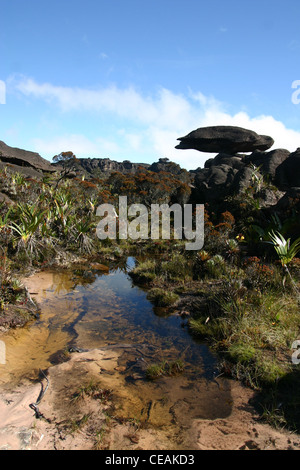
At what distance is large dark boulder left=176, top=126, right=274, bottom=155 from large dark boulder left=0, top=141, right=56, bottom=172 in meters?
13.3

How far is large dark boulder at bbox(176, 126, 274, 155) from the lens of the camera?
25.0 m

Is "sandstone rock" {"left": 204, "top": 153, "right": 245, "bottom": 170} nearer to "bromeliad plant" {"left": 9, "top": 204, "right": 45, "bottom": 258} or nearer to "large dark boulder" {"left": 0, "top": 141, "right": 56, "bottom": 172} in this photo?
A: "large dark boulder" {"left": 0, "top": 141, "right": 56, "bottom": 172}

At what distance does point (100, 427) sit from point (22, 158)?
25938 millimetres

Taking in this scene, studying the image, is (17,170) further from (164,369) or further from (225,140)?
(164,369)

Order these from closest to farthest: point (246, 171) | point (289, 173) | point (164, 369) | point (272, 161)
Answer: point (164, 369) < point (289, 173) < point (246, 171) < point (272, 161)

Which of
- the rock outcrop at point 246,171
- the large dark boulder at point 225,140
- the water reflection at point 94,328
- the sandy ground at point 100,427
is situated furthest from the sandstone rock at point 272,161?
the sandy ground at point 100,427

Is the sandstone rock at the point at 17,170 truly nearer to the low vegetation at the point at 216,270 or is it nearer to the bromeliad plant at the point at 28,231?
the low vegetation at the point at 216,270

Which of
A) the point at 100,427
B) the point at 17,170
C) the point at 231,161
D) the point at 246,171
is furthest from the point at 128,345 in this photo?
the point at 231,161

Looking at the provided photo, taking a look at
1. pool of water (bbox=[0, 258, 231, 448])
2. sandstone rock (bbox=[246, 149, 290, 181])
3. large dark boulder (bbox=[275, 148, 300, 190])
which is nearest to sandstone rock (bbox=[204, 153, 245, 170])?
sandstone rock (bbox=[246, 149, 290, 181])

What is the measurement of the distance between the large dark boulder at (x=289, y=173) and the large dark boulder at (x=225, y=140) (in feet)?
28.6

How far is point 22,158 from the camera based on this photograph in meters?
25.0
